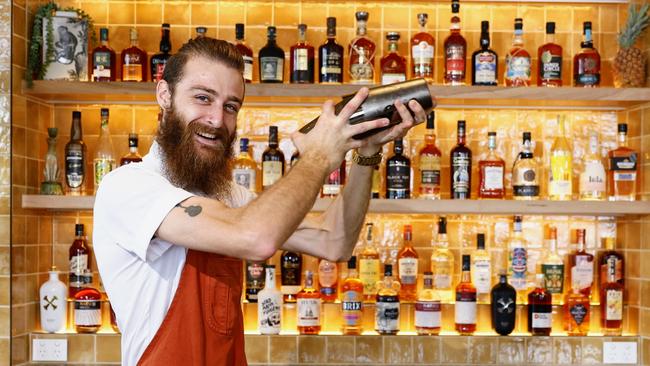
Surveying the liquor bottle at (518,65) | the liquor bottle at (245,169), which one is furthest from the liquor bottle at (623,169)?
the liquor bottle at (245,169)

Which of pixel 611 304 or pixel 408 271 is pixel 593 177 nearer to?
pixel 611 304

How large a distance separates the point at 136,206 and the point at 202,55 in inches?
12.0

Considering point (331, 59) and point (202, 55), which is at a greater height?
point (331, 59)

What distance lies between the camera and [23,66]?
2.74 m

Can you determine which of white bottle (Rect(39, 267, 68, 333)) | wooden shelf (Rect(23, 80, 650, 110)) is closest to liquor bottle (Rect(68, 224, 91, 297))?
white bottle (Rect(39, 267, 68, 333))

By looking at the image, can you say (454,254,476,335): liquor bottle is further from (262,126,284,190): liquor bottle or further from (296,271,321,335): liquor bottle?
(262,126,284,190): liquor bottle

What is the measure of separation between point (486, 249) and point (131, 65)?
4.27 ft

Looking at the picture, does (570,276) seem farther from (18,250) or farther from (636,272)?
(18,250)

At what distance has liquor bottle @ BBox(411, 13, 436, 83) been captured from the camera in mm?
2793

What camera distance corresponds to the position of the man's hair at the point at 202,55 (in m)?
1.53

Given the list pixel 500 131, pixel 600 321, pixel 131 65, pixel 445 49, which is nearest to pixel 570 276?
pixel 600 321

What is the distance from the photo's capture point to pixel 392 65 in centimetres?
282

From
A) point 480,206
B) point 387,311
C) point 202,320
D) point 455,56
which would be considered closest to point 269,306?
point 387,311

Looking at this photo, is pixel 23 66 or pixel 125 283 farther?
pixel 23 66
